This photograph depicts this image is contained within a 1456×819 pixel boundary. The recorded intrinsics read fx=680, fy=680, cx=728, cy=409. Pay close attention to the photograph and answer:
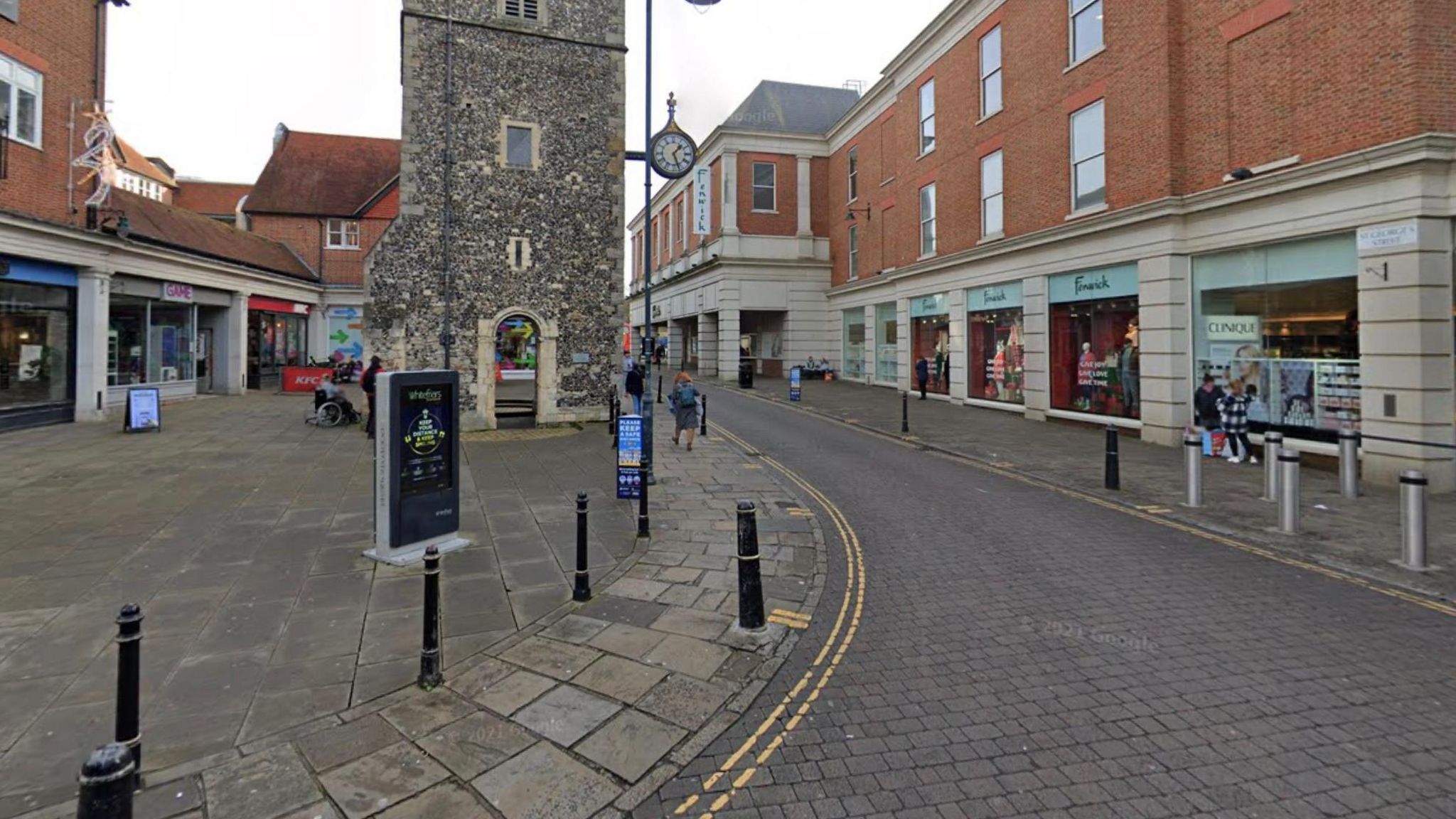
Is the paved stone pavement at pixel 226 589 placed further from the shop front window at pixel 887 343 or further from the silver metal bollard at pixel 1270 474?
the shop front window at pixel 887 343

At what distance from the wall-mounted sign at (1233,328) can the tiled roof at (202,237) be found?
94.9 ft

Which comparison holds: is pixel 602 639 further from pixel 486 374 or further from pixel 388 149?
pixel 388 149

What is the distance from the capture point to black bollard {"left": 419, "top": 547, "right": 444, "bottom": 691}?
4.65 metres

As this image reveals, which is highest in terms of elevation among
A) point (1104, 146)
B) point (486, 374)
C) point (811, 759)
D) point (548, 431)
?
point (1104, 146)

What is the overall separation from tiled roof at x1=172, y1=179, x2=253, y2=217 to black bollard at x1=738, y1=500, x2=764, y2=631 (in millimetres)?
72105

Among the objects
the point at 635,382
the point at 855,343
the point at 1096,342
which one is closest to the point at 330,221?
the point at 635,382

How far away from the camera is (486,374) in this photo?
18078 millimetres

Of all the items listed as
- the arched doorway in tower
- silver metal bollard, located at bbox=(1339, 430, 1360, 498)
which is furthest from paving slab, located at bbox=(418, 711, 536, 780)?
the arched doorway in tower

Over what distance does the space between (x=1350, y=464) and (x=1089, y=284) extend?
846 centimetres

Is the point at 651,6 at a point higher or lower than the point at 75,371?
higher

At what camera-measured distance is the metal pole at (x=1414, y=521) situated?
700cm

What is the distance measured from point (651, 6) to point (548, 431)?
10.2m

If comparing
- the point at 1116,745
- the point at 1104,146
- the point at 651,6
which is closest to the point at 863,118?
the point at 1104,146

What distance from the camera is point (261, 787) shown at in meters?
3.61
